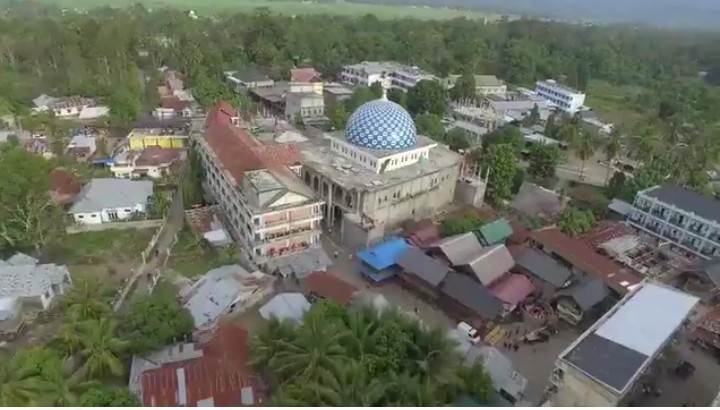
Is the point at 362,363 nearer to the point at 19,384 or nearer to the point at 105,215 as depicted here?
the point at 19,384

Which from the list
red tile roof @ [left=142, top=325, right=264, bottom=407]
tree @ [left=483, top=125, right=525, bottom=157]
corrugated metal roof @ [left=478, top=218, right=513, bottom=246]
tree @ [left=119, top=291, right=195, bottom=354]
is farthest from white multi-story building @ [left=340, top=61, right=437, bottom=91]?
red tile roof @ [left=142, top=325, right=264, bottom=407]

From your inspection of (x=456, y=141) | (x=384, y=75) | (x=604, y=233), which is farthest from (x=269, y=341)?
(x=384, y=75)

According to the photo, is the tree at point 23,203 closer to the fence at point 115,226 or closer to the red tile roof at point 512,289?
the fence at point 115,226

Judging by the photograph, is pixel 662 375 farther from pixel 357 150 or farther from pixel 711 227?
pixel 357 150

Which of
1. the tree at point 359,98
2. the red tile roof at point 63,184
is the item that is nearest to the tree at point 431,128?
the tree at point 359,98

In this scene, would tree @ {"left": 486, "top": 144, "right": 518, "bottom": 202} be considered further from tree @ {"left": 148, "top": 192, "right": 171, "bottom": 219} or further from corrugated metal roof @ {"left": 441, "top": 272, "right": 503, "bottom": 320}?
tree @ {"left": 148, "top": 192, "right": 171, "bottom": 219}
